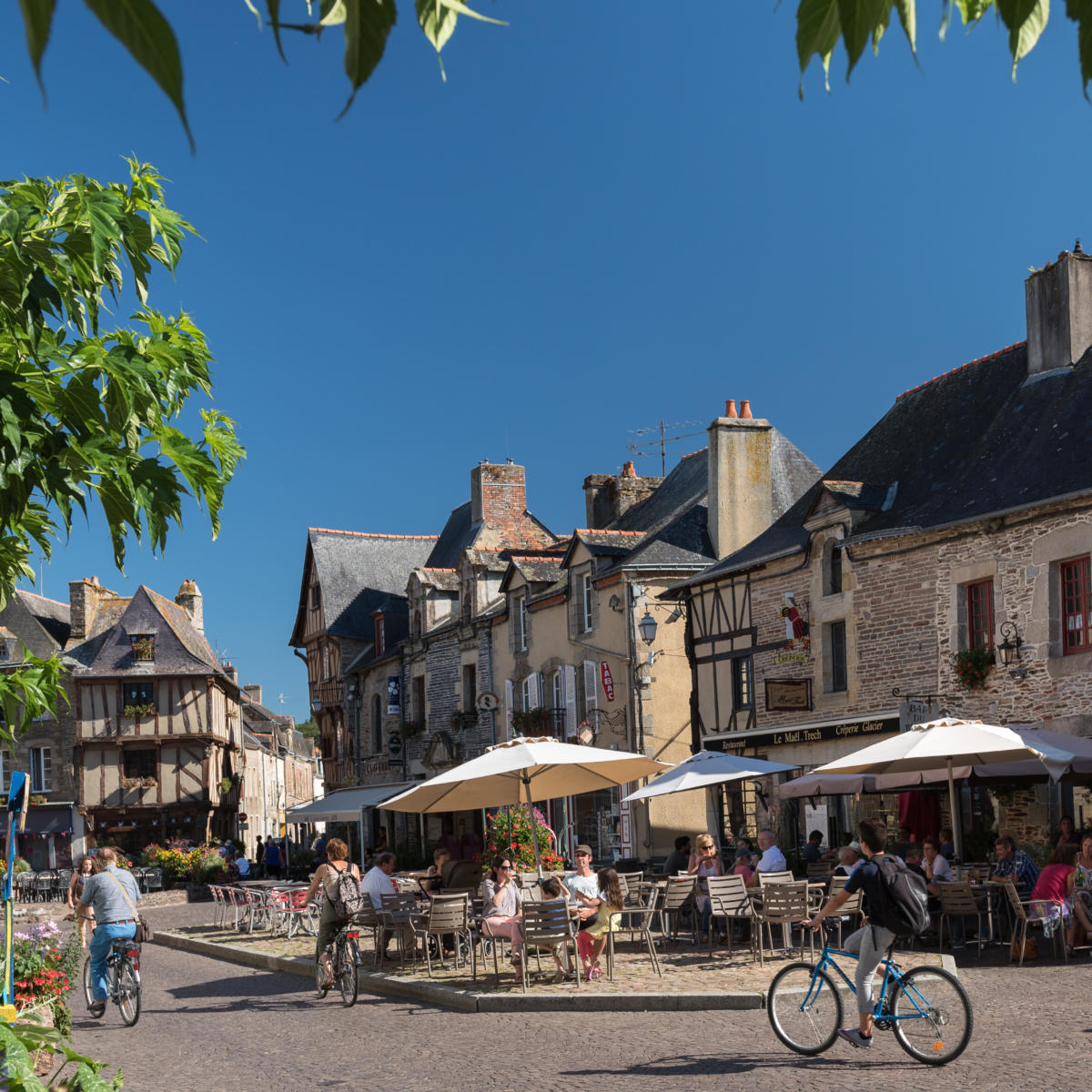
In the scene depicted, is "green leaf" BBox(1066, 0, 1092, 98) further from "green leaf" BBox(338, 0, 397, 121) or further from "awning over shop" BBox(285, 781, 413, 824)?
"awning over shop" BBox(285, 781, 413, 824)

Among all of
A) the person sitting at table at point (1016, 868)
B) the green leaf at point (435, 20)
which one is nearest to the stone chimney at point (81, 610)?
the person sitting at table at point (1016, 868)

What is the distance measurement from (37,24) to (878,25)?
2.72ft

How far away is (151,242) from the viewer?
4156 millimetres

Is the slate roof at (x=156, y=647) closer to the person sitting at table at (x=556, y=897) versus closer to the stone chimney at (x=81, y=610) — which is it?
the stone chimney at (x=81, y=610)

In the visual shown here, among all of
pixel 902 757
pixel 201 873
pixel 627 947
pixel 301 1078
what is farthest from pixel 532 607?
pixel 301 1078

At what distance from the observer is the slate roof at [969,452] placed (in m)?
17.4

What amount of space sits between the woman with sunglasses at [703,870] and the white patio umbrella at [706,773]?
2.67ft

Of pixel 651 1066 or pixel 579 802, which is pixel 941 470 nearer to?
pixel 579 802

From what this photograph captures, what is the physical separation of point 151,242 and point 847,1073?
18.6 ft

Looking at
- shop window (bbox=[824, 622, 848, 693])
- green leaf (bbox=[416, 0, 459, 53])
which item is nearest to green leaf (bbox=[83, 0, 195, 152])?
green leaf (bbox=[416, 0, 459, 53])

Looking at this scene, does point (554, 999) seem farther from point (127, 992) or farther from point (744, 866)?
point (744, 866)

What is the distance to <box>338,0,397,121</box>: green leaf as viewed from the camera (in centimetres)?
124

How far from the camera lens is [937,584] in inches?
722

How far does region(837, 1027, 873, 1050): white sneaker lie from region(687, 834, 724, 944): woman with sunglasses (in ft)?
20.5
